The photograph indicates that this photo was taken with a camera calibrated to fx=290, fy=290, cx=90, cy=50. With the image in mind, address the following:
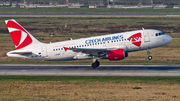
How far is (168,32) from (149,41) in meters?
43.7

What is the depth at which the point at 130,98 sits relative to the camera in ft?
98.5

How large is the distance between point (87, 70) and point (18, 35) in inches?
500

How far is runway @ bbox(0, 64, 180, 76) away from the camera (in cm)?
4391

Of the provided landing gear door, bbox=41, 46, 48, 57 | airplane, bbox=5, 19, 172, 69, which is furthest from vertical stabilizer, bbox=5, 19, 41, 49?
landing gear door, bbox=41, 46, 48, 57

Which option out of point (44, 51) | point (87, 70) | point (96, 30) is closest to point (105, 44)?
point (87, 70)

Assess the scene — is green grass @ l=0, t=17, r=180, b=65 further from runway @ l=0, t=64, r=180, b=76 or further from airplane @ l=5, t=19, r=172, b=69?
airplane @ l=5, t=19, r=172, b=69

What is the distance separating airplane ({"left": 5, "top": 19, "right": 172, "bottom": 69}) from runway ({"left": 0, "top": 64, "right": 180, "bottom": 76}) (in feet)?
6.65

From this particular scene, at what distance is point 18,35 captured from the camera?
4772 centimetres

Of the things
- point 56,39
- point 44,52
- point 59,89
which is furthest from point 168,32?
point 59,89

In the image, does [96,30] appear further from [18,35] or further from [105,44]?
[18,35]

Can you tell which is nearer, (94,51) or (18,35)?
(94,51)

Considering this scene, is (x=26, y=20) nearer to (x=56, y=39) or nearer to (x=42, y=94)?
(x=56, y=39)

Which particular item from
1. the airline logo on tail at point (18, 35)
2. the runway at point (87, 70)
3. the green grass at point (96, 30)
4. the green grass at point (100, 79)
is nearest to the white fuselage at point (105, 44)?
the airline logo on tail at point (18, 35)

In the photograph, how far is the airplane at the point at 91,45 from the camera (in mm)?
46719
